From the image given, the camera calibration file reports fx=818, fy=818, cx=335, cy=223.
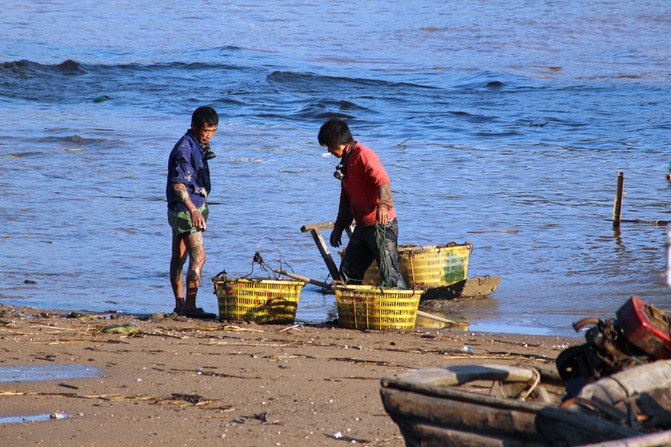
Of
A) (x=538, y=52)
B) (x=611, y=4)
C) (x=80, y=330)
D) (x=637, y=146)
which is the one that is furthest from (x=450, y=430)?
(x=611, y=4)

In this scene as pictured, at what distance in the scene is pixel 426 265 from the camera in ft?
27.0

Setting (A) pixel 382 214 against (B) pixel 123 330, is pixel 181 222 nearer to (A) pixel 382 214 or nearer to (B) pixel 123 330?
(B) pixel 123 330

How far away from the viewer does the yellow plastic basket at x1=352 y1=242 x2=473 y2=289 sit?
8.18 metres

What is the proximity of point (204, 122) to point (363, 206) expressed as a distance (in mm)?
1591

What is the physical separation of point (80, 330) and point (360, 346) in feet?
7.52

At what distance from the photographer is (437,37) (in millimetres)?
42750

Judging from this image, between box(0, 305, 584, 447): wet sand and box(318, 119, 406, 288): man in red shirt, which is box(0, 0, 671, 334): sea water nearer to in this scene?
box(318, 119, 406, 288): man in red shirt

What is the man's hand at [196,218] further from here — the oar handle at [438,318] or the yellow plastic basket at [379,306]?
the oar handle at [438,318]

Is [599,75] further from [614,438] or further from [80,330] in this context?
[614,438]

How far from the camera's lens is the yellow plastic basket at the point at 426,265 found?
26.8 feet

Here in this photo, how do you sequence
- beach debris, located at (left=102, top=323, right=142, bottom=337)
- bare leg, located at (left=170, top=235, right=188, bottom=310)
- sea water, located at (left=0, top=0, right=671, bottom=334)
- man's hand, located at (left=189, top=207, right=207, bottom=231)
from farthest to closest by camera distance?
sea water, located at (left=0, top=0, right=671, bottom=334) < bare leg, located at (left=170, top=235, right=188, bottom=310) < man's hand, located at (left=189, top=207, right=207, bottom=231) < beach debris, located at (left=102, top=323, right=142, bottom=337)

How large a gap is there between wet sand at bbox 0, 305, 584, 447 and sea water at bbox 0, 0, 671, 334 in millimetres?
1306

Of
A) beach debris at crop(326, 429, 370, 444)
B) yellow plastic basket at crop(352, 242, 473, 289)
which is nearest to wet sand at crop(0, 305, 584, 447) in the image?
beach debris at crop(326, 429, 370, 444)

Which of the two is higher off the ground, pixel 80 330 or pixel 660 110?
pixel 660 110
